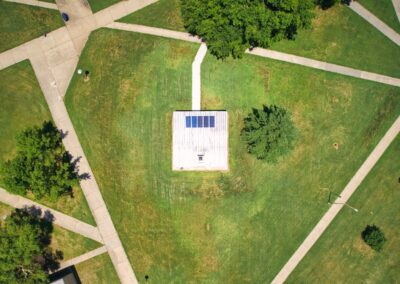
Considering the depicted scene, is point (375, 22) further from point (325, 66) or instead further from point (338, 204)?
point (338, 204)

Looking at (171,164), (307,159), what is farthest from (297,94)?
(171,164)

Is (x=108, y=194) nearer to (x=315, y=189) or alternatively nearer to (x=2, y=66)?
(x=2, y=66)

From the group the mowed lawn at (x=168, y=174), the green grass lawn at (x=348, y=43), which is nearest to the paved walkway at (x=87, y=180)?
the mowed lawn at (x=168, y=174)

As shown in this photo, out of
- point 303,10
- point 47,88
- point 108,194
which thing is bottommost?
point 108,194

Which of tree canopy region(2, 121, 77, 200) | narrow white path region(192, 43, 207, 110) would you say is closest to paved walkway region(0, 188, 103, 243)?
tree canopy region(2, 121, 77, 200)

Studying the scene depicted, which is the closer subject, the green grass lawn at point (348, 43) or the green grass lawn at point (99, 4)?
the green grass lawn at point (99, 4)

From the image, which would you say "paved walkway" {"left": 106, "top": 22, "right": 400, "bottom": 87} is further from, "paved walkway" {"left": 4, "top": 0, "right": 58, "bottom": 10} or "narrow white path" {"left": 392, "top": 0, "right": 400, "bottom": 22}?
"narrow white path" {"left": 392, "top": 0, "right": 400, "bottom": 22}

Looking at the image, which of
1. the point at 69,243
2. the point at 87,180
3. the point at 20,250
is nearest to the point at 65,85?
the point at 87,180

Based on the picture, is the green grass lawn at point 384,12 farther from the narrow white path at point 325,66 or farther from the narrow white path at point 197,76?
the narrow white path at point 197,76
